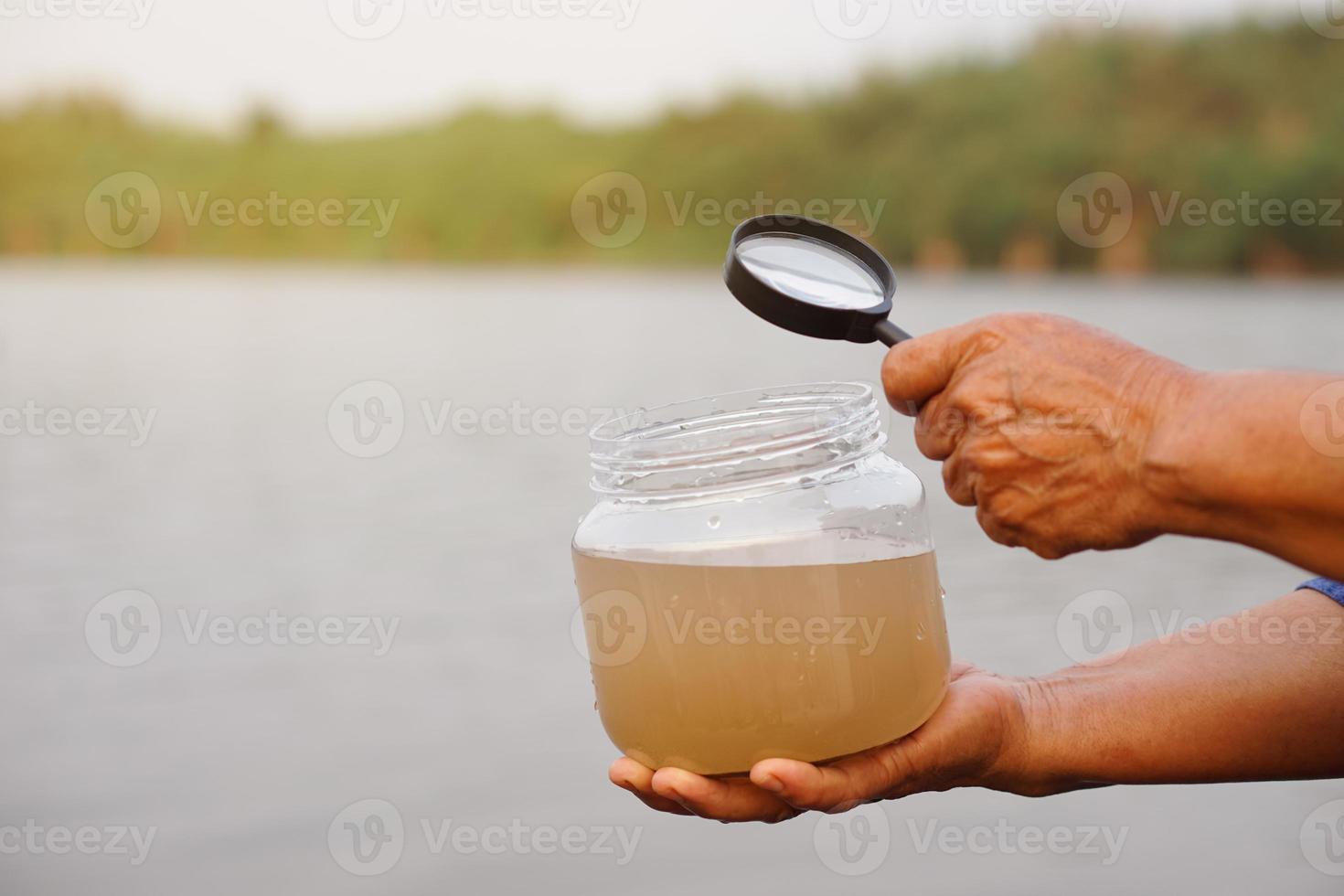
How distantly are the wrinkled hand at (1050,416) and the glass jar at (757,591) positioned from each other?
0.39 feet

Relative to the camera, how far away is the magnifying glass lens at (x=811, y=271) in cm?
173

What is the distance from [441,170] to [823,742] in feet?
72.4

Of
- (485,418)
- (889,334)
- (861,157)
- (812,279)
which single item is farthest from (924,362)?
(861,157)

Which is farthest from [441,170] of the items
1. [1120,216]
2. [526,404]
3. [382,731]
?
[382,731]

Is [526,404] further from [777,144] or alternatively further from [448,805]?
[777,144]

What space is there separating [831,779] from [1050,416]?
544 millimetres

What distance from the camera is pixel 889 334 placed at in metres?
1.70

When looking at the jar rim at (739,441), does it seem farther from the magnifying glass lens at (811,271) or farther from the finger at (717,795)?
the finger at (717,795)

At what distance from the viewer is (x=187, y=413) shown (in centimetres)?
1046

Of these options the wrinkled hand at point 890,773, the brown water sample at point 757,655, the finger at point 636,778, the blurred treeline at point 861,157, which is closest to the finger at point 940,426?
the brown water sample at point 757,655

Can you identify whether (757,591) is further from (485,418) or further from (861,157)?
(861,157)

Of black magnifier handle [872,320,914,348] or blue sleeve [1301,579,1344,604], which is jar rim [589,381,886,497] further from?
blue sleeve [1301,579,1344,604]

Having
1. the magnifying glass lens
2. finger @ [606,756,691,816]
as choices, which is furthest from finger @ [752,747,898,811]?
the magnifying glass lens

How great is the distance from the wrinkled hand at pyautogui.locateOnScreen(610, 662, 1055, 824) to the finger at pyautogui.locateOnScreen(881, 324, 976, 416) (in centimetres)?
50
